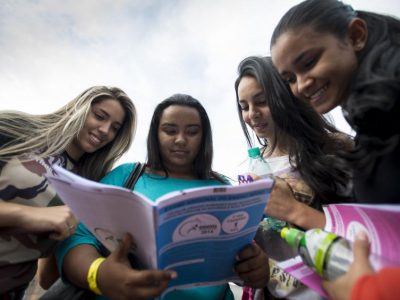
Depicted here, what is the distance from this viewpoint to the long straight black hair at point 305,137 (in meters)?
1.06

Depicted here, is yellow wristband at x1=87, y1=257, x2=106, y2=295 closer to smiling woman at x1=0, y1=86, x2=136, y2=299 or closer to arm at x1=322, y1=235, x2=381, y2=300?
smiling woman at x1=0, y1=86, x2=136, y2=299

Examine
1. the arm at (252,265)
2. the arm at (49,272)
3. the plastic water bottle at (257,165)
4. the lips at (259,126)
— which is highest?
the lips at (259,126)

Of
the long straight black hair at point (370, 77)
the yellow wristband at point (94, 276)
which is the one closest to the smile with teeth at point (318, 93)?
the long straight black hair at point (370, 77)

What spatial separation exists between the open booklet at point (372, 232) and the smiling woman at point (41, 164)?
30.0 inches

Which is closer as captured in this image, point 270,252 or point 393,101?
point 393,101

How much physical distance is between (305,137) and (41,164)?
1237mm

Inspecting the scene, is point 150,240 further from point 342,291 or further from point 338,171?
point 338,171

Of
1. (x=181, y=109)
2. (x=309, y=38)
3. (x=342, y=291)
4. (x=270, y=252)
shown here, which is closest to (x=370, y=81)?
(x=309, y=38)

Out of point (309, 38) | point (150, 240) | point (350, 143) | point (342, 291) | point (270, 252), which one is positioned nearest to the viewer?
point (342, 291)

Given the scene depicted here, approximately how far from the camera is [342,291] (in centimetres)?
49

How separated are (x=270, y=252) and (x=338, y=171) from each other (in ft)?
1.48

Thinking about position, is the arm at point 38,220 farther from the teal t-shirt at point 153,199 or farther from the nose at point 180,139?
the nose at point 180,139

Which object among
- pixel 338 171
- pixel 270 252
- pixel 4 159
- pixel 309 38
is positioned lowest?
pixel 270 252

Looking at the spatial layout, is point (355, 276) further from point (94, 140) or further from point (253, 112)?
point (94, 140)
